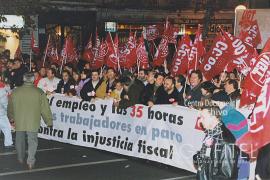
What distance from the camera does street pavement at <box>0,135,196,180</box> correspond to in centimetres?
912

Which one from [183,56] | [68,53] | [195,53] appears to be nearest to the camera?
[195,53]

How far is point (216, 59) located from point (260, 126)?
22.0 feet

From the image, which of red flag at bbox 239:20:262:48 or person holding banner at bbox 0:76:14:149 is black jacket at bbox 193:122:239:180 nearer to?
person holding banner at bbox 0:76:14:149

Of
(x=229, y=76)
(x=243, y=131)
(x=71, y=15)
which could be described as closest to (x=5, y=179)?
(x=243, y=131)

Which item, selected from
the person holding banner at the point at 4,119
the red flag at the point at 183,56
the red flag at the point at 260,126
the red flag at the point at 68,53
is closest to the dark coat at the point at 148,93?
the person holding banner at the point at 4,119

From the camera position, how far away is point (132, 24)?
31.8 meters

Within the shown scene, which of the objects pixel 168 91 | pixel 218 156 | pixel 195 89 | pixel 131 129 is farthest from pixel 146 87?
pixel 218 156

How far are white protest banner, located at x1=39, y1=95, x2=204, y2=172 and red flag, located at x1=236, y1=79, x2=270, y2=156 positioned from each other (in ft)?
7.93

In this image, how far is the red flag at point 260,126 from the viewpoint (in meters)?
6.52

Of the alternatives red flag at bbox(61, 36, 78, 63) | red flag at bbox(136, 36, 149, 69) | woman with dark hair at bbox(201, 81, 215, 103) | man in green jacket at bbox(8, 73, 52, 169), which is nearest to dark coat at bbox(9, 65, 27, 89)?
red flag at bbox(61, 36, 78, 63)

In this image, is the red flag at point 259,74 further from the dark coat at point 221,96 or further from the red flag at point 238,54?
the red flag at point 238,54

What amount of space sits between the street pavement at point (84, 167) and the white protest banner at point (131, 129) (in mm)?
165

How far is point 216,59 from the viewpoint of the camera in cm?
1312

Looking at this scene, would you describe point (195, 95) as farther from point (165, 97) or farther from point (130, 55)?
point (130, 55)
